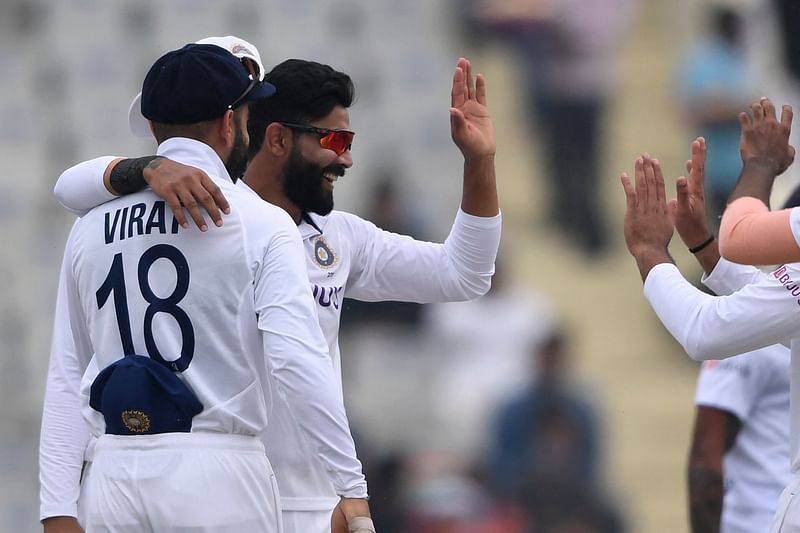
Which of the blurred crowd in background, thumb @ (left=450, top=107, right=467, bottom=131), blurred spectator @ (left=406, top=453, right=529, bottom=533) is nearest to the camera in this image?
thumb @ (left=450, top=107, right=467, bottom=131)

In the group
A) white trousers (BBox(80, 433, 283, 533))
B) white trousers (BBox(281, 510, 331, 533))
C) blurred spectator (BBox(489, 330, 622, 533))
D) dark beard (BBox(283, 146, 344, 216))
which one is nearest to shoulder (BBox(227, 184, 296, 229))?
white trousers (BBox(80, 433, 283, 533))

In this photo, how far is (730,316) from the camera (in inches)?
123

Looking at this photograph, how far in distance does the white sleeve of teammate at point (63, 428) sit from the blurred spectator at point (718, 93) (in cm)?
544

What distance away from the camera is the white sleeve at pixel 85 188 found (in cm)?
319

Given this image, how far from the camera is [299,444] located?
3.51 metres

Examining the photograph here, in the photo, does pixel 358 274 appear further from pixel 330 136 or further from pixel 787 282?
pixel 787 282

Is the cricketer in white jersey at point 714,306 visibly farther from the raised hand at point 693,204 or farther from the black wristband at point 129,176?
the black wristband at point 129,176

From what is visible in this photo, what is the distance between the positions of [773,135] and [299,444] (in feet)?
4.42

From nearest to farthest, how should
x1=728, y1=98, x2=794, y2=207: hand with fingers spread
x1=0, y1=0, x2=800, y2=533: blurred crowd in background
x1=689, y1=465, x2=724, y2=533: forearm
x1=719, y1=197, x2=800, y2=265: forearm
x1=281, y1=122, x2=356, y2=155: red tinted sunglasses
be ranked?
x1=719, y1=197, x2=800, y2=265: forearm < x1=728, y1=98, x2=794, y2=207: hand with fingers spread < x1=281, y1=122, x2=356, y2=155: red tinted sunglasses < x1=689, y1=465, x2=724, y2=533: forearm < x1=0, y1=0, x2=800, y2=533: blurred crowd in background

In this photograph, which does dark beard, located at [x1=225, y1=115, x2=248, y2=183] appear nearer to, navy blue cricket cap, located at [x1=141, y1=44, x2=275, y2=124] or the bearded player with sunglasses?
navy blue cricket cap, located at [x1=141, y1=44, x2=275, y2=124]

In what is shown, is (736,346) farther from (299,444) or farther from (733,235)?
(299,444)

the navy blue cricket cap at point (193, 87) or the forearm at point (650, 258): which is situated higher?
the navy blue cricket cap at point (193, 87)

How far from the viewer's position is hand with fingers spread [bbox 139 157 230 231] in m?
2.98

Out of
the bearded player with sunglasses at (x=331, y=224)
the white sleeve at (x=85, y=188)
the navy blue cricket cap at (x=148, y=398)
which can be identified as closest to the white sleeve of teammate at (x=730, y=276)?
the bearded player with sunglasses at (x=331, y=224)
